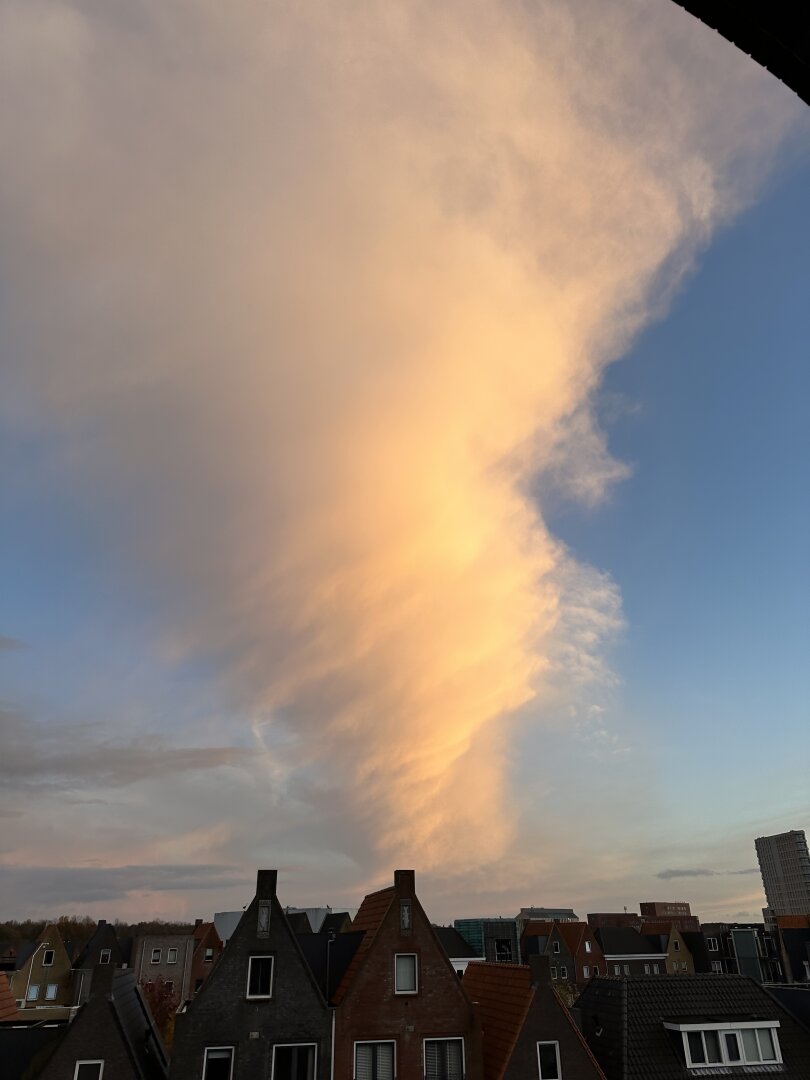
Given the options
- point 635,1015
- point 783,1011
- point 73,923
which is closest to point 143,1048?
point 635,1015

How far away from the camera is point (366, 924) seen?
3441cm

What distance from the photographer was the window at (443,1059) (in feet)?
94.4

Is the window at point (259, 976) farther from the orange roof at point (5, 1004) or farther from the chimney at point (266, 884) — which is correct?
the orange roof at point (5, 1004)

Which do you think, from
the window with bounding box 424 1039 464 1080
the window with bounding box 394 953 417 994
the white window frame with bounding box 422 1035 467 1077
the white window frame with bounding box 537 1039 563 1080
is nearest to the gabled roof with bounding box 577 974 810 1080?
the white window frame with bounding box 537 1039 563 1080

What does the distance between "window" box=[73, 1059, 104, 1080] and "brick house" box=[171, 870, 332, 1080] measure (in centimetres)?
262

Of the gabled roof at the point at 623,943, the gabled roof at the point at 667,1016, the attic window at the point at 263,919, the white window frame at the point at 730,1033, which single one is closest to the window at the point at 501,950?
the gabled roof at the point at 623,943

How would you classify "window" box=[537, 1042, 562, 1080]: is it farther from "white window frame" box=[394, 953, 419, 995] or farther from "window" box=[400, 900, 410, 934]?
"window" box=[400, 900, 410, 934]

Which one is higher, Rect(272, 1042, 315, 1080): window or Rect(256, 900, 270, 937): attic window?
Rect(256, 900, 270, 937): attic window

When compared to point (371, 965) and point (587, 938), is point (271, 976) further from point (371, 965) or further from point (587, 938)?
point (587, 938)

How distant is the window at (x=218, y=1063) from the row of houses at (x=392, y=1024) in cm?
5

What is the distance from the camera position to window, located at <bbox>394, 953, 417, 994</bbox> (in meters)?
30.0

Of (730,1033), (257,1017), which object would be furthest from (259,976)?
(730,1033)

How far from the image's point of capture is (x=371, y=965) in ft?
98.7

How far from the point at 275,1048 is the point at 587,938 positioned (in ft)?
277
